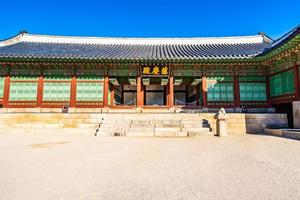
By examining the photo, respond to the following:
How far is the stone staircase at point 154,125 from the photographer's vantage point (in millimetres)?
10070

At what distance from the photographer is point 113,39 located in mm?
22188

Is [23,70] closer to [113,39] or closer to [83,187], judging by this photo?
[113,39]

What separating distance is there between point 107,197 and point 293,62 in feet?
46.9

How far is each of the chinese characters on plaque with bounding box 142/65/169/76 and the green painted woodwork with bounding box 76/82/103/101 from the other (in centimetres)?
380

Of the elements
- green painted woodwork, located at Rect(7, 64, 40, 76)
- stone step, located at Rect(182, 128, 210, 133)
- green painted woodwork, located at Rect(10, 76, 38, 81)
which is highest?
green painted woodwork, located at Rect(7, 64, 40, 76)

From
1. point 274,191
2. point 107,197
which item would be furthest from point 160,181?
point 274,191

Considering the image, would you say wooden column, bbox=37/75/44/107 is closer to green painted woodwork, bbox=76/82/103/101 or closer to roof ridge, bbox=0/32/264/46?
green painted woodwork, bbox=76/82/103/101

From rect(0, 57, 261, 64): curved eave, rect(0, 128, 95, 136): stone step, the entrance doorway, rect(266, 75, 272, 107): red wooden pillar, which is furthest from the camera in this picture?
Answer: the entrance doorway

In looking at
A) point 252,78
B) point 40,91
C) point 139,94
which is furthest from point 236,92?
point 40,91

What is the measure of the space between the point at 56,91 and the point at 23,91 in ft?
8.40

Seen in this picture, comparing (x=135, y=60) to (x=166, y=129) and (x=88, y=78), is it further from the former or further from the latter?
(x=166, y=129)

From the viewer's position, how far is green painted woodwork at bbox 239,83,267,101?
15.2 meters

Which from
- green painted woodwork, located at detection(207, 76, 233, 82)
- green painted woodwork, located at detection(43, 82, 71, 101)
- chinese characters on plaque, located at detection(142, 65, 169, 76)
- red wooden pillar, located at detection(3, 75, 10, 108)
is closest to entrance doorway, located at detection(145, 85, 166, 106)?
chinese characters on plaque, located at detection(142, 65, 169, 76)

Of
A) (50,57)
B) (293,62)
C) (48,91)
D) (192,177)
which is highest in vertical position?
(50,57)
